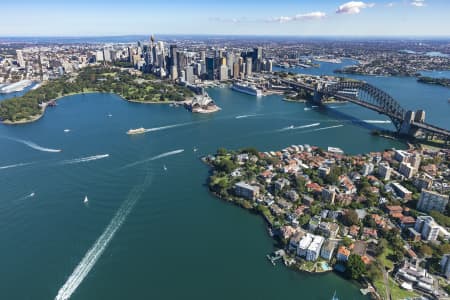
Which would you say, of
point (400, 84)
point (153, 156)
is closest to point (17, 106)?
point (153, 156)

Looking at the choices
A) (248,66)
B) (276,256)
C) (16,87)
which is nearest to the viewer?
(276,256)

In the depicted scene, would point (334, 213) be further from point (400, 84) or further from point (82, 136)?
point (400, 84)

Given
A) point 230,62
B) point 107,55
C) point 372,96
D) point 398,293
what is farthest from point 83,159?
point 107,55

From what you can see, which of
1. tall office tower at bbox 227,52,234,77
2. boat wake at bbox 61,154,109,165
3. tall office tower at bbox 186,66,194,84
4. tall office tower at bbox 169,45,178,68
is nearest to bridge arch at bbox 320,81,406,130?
tall office tower at bbox 227,52,234,77

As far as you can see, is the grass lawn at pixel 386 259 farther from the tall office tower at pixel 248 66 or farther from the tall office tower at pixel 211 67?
the tall office tower at pixel 248 66

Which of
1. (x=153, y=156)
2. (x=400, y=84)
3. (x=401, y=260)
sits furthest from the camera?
(x=400, y=84)

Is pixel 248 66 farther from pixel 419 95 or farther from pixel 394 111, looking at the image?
pixel 394 111
